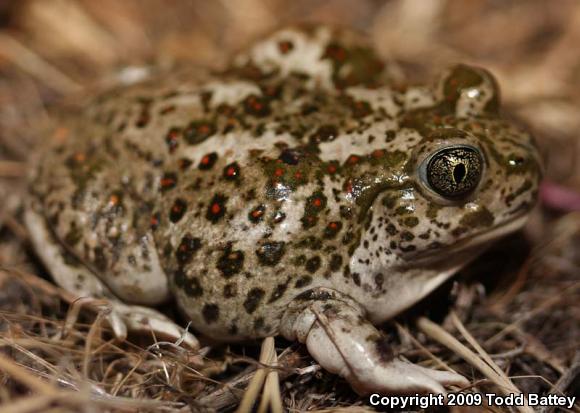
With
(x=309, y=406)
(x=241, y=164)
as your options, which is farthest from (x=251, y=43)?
(x=309, y=406)

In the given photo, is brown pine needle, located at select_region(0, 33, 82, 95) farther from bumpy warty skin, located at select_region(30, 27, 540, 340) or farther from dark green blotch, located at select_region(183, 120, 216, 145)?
dark green blotch, located at select_region(183, 120, 216, 145)

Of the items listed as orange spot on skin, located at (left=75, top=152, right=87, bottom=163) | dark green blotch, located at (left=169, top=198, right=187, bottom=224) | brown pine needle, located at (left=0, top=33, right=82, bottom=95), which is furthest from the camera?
brown pine needle, located at (left=0, top=33, right=82, bottom=95)

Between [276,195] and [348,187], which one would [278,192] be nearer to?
[276,195]

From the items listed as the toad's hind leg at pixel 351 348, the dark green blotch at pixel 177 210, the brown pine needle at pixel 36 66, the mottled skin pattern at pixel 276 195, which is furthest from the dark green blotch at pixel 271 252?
the brown pine needle at pixel 36 66

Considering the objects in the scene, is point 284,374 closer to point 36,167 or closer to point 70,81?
point 36,167

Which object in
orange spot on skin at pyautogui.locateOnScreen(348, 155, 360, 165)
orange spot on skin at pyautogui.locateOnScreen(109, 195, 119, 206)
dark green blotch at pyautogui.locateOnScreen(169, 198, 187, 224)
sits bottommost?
dark green blotch at pyautogui.locateOnScreen(169, 198, 187, 224)

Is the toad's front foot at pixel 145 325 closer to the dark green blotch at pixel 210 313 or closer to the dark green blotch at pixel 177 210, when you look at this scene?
the dark green blotch at pixel 210 313

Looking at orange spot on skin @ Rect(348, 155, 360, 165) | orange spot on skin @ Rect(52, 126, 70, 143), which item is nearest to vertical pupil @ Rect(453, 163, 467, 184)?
orange spot on skin @ Rect(348, 155, 360, 165)
